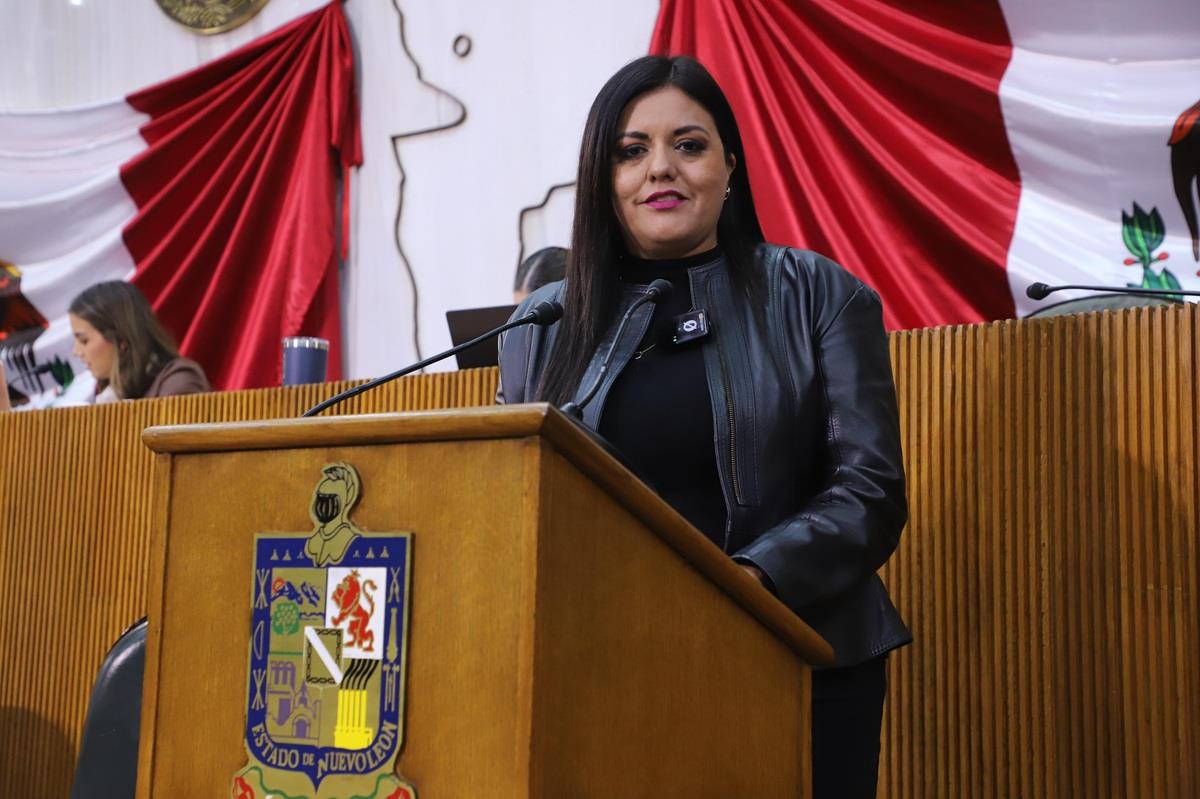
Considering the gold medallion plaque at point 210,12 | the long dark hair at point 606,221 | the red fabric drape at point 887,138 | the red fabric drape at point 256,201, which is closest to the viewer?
the long dark hair at point 606,221

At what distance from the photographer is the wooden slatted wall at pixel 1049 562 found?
2246 mm

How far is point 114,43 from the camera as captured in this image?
19.3ft

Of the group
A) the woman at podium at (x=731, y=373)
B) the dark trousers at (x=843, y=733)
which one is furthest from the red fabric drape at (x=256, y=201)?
the dark trousers at (x=843, y=733)

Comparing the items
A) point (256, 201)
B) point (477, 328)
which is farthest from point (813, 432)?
point (256, 201)

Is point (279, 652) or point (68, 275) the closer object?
point (279, 652)

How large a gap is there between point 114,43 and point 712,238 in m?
4.71

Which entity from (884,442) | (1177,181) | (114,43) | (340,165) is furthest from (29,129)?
(884,442)

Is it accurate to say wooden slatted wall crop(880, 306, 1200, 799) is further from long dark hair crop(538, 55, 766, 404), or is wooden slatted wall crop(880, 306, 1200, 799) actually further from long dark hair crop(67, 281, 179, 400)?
long dark hair crop(67, 281, 179, 400)

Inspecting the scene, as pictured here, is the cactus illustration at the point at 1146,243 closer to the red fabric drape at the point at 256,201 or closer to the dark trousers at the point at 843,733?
the dark trousers at the point at 843,733

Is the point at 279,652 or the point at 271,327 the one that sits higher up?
the point at 271,327

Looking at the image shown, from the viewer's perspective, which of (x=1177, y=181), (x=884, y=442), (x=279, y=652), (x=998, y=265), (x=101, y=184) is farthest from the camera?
(x=101, y=184)

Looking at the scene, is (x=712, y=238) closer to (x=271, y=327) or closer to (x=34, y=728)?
(x=34, y=728)

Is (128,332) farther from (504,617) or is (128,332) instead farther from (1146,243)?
(504,617)

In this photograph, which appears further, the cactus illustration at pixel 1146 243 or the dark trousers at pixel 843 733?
the cactus illustration at pixel 1146 243
